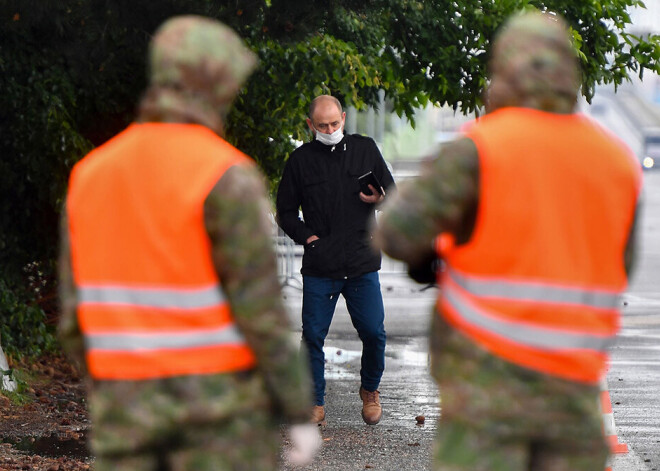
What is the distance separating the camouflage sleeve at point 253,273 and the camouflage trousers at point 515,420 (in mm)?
400

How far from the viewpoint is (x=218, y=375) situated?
2.74m

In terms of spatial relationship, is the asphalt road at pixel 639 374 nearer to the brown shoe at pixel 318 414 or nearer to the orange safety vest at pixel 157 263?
the brown shoe at pixel 318 414

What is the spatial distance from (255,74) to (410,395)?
2.66m

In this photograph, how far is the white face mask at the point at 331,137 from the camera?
22.7 feet

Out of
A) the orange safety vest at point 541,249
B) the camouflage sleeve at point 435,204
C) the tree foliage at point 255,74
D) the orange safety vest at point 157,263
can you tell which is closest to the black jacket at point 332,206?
the tree foliage at point 255,74

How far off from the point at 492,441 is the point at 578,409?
0.72 ft

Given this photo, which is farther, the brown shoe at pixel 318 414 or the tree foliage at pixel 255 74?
the brown shoe at pixel 318 414

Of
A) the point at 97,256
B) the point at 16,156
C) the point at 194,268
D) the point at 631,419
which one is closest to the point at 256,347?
the point at 194,268

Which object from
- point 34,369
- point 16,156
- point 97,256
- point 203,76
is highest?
point 203,76

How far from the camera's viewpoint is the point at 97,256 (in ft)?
9.30

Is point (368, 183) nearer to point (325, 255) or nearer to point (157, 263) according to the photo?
point (325, 255)

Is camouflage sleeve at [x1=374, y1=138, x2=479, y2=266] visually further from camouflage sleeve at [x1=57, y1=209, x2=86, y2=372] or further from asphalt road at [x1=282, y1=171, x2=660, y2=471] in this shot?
asphalt road at [x1=282, y1=171, x2=660, y2=471]

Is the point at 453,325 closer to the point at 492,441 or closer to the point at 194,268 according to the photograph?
the point at 492,441

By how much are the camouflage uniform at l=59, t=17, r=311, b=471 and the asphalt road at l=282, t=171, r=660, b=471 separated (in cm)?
346
